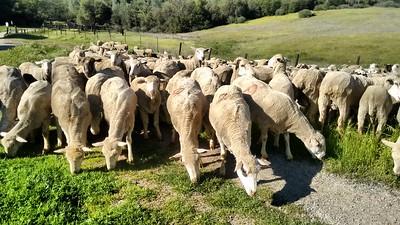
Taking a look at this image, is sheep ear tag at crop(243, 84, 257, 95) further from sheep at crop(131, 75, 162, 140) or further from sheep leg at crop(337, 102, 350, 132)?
sheep leg at crop(337, 102, 350, 132)

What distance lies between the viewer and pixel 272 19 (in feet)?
312

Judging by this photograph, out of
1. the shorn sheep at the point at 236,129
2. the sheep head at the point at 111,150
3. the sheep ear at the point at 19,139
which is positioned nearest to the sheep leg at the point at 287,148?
the shorn sheep at the point at 236,129

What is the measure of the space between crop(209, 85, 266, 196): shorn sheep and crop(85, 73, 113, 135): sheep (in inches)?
149

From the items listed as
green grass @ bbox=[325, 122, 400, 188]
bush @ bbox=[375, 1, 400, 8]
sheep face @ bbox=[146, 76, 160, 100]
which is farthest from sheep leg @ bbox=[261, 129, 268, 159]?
bush @ bbox=[375, 1, 400, 8]

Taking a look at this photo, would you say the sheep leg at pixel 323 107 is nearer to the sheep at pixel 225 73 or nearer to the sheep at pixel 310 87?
the sheep at pixel 310 87

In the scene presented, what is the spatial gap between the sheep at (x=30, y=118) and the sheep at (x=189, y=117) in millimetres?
3796

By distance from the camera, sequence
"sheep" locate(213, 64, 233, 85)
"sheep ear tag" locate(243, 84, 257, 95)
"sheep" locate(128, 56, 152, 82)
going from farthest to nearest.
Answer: "sheep" locate(213, 64, 233, 85) < "sheep" locate(128, 56, 152, 82) < "sheep ear tag" locate(243, 84, 257, 95)

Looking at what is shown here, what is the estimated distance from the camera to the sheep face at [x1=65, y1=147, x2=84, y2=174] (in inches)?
460

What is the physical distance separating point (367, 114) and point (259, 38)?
2198 inches

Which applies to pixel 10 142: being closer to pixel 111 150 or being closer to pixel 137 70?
pixel 111 150

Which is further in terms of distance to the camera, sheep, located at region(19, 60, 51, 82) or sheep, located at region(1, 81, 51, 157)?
sheep, located at region(19, 60, 51, 82)

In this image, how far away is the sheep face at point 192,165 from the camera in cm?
1105

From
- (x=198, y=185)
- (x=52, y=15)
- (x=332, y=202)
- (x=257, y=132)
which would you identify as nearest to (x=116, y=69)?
(x=257, y=132)

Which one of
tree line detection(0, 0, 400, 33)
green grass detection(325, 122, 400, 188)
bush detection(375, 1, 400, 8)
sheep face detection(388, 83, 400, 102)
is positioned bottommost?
green grass detection(325, 122, 400, 188)
